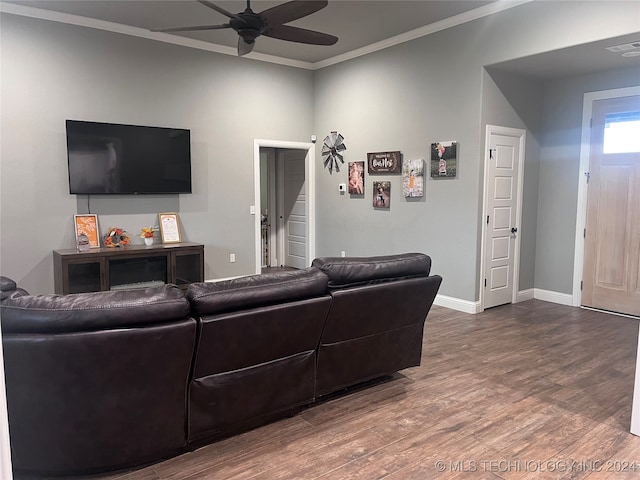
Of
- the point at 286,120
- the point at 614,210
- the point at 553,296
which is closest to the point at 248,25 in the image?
the point at 286,120

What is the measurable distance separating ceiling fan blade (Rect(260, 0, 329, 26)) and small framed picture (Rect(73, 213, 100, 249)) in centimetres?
330

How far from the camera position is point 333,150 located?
713 centimetres

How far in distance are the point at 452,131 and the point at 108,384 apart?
15.0 feet

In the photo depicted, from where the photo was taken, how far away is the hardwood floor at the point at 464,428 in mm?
2324

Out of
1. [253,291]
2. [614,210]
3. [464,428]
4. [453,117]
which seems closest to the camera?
[253,291]

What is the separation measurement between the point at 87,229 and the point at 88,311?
3.86 metres

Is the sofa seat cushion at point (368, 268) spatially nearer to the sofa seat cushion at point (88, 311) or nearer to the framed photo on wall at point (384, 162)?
the sofa seat cushion at point (88, 311)

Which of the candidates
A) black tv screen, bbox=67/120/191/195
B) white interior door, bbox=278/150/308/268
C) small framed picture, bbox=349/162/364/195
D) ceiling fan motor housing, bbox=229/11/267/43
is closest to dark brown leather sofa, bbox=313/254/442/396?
ceiling fan motor housing, bbox=229/11/267/43

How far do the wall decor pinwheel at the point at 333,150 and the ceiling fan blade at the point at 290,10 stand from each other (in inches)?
132

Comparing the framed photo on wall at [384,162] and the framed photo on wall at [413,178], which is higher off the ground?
the framed photo on wall at [384,162]

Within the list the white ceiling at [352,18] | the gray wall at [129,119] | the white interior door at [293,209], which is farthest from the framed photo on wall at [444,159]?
the white interior door at [293,209]

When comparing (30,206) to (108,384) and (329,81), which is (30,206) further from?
(329,81)

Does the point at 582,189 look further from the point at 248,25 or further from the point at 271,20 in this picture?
the point at 248,25

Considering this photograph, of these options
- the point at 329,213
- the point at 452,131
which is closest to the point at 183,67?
the point at 329,213
